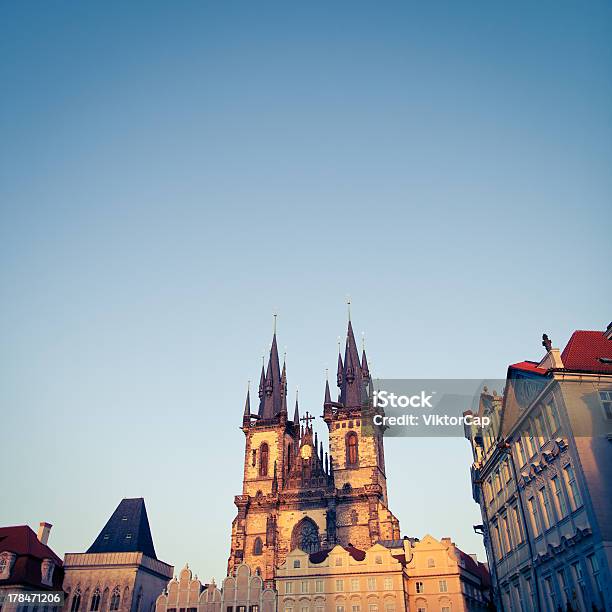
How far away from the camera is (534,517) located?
26.4 metres

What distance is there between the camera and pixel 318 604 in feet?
153

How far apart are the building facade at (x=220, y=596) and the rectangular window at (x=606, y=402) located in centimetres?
3534

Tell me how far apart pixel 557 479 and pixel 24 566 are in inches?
1806

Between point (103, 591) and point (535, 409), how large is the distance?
147ft

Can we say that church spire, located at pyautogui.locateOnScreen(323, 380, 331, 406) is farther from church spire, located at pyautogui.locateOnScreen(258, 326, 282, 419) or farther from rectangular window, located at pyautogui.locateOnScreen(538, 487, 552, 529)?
rectangular window, located at pyautogui.locateOnScreen(538, 487, 552, 529)

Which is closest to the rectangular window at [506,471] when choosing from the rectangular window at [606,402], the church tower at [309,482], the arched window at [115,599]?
the rectangular window at [606,402]

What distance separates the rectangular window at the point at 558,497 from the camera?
2328cm

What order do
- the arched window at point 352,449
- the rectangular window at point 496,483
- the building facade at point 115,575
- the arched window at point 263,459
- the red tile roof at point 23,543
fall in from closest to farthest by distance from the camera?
the rectangular window at point 496,483, the red tile roof at point 23,543, the building facade at point 115,575, the arched window at point 352,449, the arched window at point 263,459

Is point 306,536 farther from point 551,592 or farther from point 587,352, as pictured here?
point 587,352

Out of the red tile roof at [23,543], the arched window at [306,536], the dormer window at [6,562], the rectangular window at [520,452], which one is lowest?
the rectangular window at [520,452]

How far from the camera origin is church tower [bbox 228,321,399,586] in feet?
213

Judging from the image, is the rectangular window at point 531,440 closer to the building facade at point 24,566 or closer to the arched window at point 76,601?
the building facade at point 24,566

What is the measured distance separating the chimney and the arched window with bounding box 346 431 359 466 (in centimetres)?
3295

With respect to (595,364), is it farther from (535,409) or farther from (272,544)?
(272,544)
